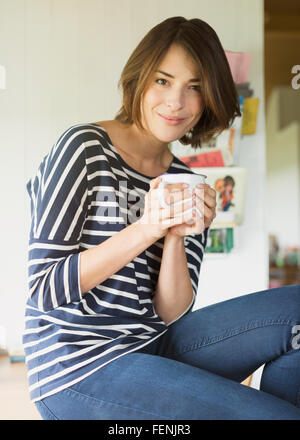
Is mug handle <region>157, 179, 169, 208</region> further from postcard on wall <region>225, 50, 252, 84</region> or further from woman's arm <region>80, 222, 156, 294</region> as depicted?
postcard on wall <region>225, 50, 252, 84</region>

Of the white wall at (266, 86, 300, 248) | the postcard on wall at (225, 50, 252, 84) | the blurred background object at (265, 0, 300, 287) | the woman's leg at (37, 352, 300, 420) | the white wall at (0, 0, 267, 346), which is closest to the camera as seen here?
the woman's leg at (37, 352, 300, 420)

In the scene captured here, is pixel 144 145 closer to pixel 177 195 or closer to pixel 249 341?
pixel 177 195

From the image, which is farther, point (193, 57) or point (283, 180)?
point (283, 180)

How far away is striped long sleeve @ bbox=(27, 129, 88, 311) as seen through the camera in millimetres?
604

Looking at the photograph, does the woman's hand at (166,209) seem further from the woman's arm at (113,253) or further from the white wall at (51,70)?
the white wall at (51,70)

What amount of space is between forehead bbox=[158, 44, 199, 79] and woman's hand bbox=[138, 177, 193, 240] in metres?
0.24

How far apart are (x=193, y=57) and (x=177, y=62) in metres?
0.03

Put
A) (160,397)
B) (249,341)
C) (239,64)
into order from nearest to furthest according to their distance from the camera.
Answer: (160,397) → (249,341) → (239,64)

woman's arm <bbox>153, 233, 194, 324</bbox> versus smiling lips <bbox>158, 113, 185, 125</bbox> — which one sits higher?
smiling lips <bbox>158, 113, 185, 125</bbox>

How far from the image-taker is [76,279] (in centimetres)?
60

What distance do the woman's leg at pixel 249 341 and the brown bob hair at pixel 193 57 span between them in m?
0.32

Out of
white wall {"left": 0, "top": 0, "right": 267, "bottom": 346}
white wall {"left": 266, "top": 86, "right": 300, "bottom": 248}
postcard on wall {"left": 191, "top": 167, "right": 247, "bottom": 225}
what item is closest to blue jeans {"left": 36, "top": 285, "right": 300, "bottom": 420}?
white wall {"left": 0, "top": 0, "right": 267, "bottom": 346}

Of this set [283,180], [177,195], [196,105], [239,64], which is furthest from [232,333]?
[283,180]

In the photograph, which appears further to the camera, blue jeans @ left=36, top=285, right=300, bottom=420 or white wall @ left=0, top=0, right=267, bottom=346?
white wall @ left=0, top=0, right=267, bottom=346
